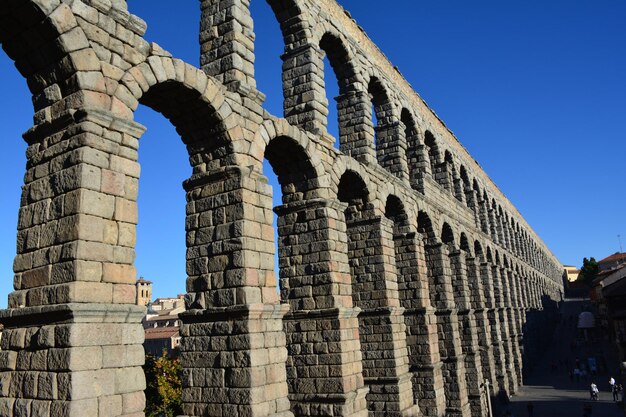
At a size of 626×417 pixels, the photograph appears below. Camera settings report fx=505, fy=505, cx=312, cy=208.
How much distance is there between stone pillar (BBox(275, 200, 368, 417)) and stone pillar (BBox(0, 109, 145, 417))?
17.7 feet

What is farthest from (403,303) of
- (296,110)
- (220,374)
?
(220,374)

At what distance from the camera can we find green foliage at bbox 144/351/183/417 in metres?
23.7

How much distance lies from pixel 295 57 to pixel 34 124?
7.92m

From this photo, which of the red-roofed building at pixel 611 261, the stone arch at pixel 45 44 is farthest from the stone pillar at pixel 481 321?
the red-roofed building at pixel 611 261

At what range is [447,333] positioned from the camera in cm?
1973

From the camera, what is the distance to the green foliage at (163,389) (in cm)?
2369

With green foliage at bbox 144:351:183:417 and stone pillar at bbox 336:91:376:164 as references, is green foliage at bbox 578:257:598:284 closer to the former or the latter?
green foliage at bbox 144:351:183:417

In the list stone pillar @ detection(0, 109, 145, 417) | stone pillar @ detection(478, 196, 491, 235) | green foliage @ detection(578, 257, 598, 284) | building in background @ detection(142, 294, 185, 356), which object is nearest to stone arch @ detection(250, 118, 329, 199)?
stone pillar @ detection(0, 109, 145, 417)

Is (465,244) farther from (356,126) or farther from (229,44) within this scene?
(229,44)

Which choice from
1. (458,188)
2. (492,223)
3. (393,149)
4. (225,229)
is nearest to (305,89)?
(225,229)

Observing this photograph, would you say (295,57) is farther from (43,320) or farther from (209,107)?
(43,320)

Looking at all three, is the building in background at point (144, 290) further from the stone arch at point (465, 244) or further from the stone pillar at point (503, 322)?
the stone arch at point (465, 244)

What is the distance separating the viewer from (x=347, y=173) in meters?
14.6

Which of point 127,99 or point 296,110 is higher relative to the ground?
point 296,110
